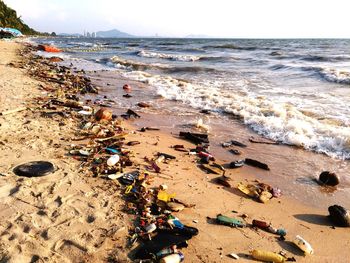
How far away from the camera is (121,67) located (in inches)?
939

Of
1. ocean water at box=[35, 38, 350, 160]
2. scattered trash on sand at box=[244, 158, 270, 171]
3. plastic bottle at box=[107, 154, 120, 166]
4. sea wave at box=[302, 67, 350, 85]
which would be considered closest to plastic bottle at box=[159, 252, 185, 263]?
plastic bottle at box=[107, 154, 120, 166]

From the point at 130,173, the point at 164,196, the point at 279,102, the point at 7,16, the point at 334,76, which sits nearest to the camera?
the point at 164,196

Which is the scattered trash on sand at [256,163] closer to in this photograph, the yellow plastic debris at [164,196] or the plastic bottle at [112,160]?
the yellow plastic debris at [164,196]

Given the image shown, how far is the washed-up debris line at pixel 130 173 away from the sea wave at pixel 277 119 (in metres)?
3.34

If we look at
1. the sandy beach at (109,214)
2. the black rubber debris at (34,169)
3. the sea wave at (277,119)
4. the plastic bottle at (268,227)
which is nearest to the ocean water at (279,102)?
the sea wave at (277,119)

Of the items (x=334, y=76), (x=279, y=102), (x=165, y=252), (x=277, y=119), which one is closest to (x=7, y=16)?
(x=334, y=76)

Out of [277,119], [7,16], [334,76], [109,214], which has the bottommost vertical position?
[109,214]

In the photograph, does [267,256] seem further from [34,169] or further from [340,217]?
[34,169]

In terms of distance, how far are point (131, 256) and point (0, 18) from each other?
7594cm

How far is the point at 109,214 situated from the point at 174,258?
1219mm

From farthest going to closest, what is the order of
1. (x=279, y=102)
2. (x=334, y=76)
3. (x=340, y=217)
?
(x=334, y=76) < (x=279, y=102) < (x=340, y=217)

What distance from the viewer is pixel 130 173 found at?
17.5 feet

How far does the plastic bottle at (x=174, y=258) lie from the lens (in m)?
3.25

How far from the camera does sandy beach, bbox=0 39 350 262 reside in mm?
3496
